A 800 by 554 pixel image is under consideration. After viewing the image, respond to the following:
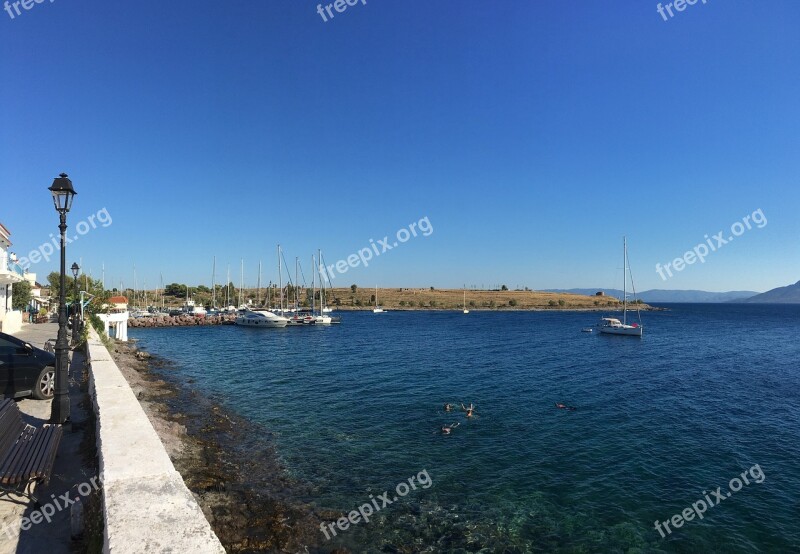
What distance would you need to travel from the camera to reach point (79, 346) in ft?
80.6

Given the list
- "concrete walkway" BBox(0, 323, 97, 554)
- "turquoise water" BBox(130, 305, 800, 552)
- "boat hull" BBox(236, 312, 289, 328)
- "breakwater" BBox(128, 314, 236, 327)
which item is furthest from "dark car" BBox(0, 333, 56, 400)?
"breakwater" BBox(128, 314, 236, 327)

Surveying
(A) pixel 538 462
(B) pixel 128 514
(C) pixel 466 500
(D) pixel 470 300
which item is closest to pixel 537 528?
(C) pixel 466 500

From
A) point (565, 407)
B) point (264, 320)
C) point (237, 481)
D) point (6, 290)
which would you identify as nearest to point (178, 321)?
→ point (264, 320)

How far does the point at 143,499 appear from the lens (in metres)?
5.06

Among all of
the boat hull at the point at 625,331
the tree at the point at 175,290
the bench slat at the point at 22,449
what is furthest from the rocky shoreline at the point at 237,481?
Result: the tree at the point at 175,290

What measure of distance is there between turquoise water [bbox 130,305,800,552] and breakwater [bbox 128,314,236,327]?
50403 mm

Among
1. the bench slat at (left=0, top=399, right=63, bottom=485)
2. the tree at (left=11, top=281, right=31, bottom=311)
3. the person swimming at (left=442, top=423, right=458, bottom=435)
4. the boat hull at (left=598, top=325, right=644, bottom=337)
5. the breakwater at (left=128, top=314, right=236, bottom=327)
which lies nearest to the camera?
the bench slat at (left=0, top=399, right=63, bottom=485)

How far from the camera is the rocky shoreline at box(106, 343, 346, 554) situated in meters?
8.95

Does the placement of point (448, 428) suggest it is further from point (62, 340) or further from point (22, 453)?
point (22, 453)

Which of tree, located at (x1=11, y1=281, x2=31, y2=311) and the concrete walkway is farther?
tree, located at (x1=11, y1=281, x2=31, y2=311)

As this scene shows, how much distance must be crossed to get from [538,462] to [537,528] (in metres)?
4.44

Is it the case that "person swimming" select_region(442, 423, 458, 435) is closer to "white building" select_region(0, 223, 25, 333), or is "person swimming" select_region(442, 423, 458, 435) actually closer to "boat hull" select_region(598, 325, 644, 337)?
"white building" select_region(0, 223, 25, 333)

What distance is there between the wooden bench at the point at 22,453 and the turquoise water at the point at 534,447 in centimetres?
506

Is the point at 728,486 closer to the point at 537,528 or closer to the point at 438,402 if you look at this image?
the point at 537,528
